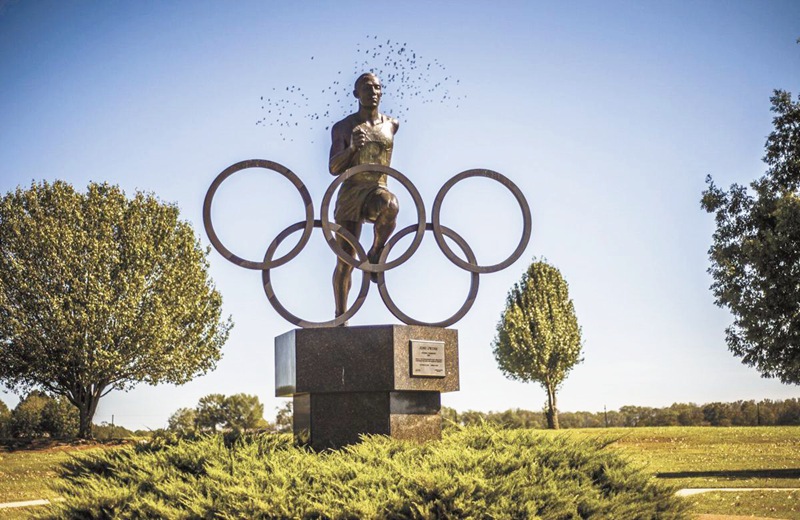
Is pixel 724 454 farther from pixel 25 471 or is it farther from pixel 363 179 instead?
pixel 25 471

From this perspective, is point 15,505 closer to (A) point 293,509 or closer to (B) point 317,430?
(B) point 317,430

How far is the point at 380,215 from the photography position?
35.4 ft

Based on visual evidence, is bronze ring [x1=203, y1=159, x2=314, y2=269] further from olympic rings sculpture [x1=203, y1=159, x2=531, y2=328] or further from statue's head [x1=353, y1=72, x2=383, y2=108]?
statue's head [x1=353, y1=72, x2=383, y2=108]

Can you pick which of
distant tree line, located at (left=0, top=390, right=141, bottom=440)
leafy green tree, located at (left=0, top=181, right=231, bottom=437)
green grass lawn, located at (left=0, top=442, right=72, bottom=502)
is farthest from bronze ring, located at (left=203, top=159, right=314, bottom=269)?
distant tree line, located at (left=0, top=390, right=141, bottom=440)

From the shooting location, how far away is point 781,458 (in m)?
21.6

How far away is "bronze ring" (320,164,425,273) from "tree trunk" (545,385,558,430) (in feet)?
98.9

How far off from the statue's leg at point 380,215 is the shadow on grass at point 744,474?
10775 millimetres

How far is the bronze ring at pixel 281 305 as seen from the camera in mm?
10125

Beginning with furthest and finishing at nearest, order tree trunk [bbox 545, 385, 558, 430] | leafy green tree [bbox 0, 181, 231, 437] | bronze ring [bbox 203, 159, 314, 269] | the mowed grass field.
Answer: tree trunk [bbox 545, 385, 558, 430] → leafy green tree [bbox 0, 181, 231, 437] → the mowed grass field → bronze ring [bbox 203, 159, 314, 269]

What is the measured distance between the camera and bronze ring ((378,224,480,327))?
34.1ft

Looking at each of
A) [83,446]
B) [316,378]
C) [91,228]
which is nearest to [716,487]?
[316,378]

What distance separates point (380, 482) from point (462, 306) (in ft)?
13.5

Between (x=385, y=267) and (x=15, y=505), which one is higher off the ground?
(x=385, y=267)

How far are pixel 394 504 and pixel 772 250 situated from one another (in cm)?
1522
